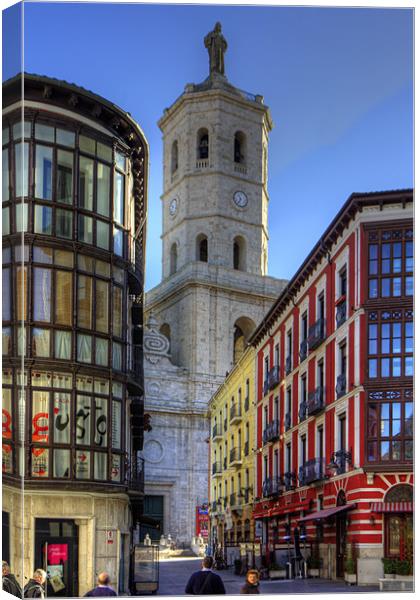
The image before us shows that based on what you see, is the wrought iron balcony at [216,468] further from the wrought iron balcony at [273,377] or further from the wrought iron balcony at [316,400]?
the wrought iron balcony at [316,400]

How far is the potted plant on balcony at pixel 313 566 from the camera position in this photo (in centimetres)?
1584

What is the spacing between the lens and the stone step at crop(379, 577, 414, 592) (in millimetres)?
14898

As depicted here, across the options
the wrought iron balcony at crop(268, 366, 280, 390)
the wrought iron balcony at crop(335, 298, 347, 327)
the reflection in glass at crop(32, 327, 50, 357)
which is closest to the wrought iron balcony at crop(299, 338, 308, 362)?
the wrought iron balcony at crop(335, 298, 347, 327)

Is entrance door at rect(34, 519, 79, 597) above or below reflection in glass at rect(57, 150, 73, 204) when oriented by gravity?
below

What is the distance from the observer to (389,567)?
49.4ft

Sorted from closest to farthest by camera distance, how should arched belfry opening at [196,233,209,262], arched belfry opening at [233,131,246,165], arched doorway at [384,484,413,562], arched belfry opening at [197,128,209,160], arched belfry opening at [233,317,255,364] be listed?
1. arched doorway at [384,484,413,562]
2. arched belfry opening at [233,131,246,165]
3. arched belfry opening at [197,128,209,160]
4. arched belfry opening at [196,233,209,262]
5. arched belfry opening at [233,317,255,364]

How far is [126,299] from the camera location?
17391mm

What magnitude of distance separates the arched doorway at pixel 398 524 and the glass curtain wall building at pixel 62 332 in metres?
4.13

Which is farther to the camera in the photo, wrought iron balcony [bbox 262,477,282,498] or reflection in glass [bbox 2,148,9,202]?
wrought iron balcony [bbox 262,477,282,498]

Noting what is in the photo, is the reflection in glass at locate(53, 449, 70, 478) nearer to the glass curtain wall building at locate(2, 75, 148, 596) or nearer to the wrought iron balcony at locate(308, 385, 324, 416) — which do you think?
the glass curtain wall building at locate(2, 75, 148, 596)

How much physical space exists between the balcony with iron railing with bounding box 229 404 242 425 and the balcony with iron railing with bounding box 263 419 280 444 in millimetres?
3427

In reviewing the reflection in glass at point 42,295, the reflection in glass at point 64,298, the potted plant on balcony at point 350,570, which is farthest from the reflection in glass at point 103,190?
the potted plant on balcony at point 350,570

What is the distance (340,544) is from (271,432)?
382cm

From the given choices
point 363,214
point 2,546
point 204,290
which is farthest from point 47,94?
point 204,290
